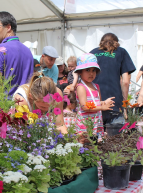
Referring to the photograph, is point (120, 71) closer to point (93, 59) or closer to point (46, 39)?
point (93, 59)

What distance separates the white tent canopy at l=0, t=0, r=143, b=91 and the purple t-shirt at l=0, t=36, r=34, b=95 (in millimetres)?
3370

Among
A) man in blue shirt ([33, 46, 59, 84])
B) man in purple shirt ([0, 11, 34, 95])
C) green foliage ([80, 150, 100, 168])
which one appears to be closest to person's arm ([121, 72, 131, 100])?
man in purple shirt ([0, 11, 34, 95])

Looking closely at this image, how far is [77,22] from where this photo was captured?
21.4 feet

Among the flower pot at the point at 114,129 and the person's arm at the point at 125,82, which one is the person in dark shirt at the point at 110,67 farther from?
the flower pot at the point at 114,129

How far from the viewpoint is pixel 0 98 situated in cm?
128

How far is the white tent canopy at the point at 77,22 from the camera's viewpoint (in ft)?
19.0

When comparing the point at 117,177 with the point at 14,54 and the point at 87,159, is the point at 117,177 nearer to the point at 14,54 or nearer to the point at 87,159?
the point at 87,159

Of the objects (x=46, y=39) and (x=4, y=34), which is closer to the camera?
(x=4, y=34)

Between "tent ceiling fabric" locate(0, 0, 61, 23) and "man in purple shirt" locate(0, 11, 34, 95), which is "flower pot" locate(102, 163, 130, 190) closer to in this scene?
"man in purple shirt" locate(0, 11, 34, 95)

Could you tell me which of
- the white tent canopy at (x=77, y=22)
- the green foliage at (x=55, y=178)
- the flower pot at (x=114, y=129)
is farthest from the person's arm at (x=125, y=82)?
the white tent canopy at (x=77, y=22)

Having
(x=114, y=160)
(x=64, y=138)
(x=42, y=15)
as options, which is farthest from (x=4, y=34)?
(x=42, y=15)

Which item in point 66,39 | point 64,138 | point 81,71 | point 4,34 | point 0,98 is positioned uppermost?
point 66,39

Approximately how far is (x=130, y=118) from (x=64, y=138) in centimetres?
144

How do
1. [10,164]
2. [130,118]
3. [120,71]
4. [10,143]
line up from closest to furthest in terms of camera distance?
[10,164] < [10,143] < [130,118] < [120,71]
